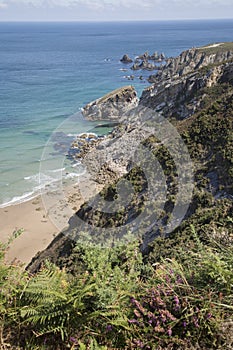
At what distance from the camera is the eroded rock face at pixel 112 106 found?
44531mm

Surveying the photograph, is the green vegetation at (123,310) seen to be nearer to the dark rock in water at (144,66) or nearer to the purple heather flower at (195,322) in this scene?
the purple heather flower at (195,322)

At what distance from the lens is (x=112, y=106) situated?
45.3m

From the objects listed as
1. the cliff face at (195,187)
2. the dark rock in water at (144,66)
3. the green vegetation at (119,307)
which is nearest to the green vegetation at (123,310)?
the green vegetation at (119,307)

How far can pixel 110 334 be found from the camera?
3561mm

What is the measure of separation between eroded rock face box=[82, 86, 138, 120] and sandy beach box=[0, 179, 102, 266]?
19.7m

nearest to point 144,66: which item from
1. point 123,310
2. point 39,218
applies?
point 39,218

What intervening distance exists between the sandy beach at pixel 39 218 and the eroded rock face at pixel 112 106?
777 inches

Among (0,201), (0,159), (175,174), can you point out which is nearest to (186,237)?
(175,174)

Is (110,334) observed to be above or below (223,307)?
below

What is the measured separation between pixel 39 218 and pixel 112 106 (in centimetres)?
2549

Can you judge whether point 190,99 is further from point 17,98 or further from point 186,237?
point 17,98

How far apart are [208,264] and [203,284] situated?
0.68ft

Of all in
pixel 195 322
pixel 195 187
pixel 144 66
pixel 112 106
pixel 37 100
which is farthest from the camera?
pixel 144 66

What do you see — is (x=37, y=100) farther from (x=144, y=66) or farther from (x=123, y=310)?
(x=123, y=310)
